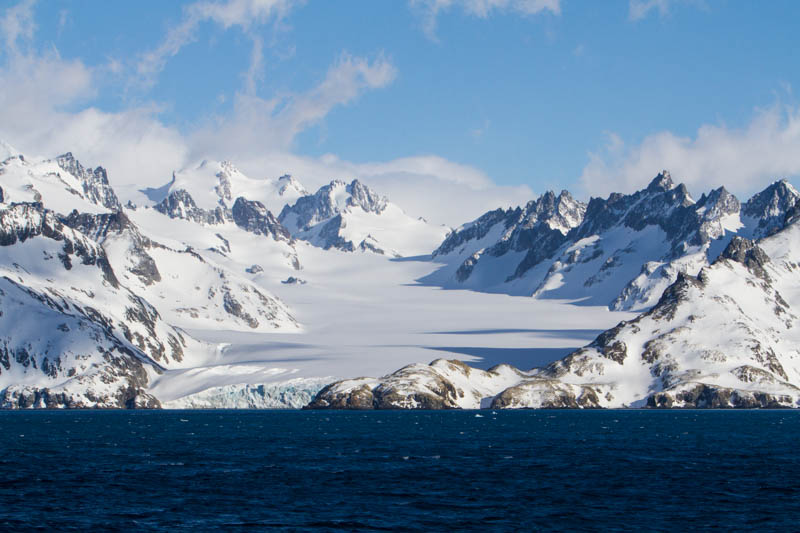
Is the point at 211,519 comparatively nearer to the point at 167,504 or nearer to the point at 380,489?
the point at 167,504

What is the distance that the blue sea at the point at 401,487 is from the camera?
10250 centimetres

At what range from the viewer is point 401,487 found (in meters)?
127

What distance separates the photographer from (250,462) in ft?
511

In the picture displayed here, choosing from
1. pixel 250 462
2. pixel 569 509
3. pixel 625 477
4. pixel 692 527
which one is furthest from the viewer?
pixel 250 462

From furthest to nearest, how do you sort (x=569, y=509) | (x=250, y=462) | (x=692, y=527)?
(x=250, y=462) → (x=569, y=509) → (x=692, y=527)

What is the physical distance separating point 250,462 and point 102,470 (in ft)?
71.6

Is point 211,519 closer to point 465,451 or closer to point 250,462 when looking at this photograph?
point 250,462

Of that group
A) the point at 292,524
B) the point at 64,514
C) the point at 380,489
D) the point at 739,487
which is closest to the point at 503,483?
the point at 380,489

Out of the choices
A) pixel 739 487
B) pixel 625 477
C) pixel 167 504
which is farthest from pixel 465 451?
pixel 167 504

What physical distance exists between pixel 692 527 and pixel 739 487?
95.7ft

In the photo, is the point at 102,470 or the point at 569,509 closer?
the point at 569,509

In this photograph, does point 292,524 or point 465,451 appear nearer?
point 292,524

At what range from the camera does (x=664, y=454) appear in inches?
6624

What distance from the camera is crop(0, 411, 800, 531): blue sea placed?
10250 cm
